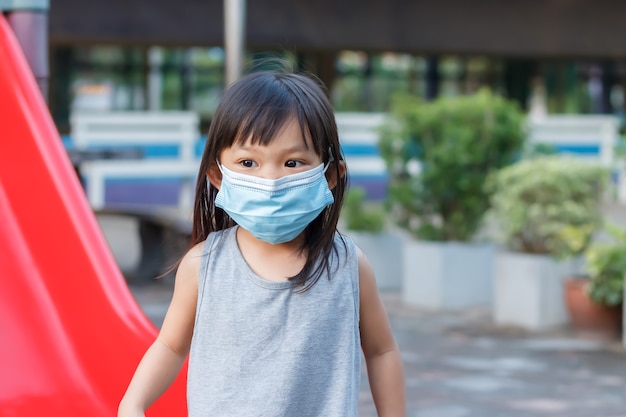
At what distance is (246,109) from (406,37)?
12103 millimetres

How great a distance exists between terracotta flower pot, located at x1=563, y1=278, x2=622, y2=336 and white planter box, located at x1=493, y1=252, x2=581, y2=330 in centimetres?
19

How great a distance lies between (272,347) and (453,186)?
572 centimetres

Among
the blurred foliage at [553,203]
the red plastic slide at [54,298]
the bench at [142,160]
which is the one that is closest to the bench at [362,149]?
the bench at [142,160]

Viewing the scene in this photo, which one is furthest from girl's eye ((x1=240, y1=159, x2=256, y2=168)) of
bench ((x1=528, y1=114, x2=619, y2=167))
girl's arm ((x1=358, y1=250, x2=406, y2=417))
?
bench ((x1=528, y1=114, x2=619, y2=167))

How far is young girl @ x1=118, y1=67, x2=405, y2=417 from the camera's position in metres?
1.93

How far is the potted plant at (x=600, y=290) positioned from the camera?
20.3ft

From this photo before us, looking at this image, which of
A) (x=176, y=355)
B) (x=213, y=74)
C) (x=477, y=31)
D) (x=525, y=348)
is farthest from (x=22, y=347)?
(x=213, y=74)

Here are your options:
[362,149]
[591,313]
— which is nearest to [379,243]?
[591,313]

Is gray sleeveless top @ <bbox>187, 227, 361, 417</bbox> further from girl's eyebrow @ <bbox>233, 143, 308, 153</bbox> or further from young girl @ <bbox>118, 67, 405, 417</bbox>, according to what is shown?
girl's eyebrow @ <bbox>233, 143, 308, 153</bbox>

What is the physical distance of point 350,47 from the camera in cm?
1395

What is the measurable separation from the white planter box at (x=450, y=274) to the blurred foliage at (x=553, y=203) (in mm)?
615

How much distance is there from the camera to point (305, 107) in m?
1.95

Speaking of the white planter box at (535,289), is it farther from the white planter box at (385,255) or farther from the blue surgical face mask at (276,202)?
the blue surgical face mask at (276,202)

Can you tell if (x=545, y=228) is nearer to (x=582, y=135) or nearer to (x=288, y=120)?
(x=288, y=120)
